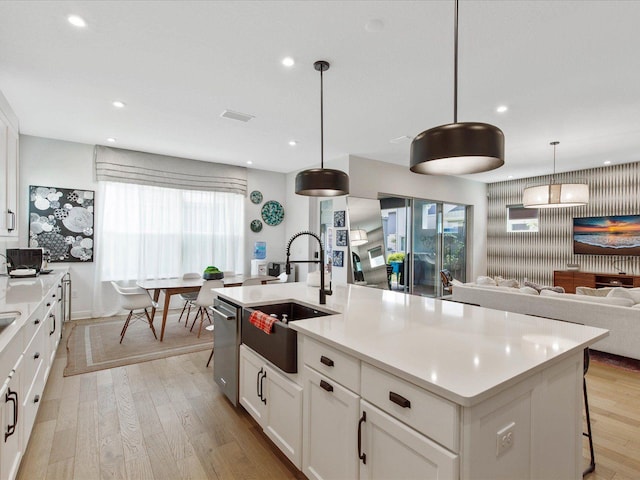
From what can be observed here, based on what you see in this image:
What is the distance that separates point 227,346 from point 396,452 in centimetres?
165

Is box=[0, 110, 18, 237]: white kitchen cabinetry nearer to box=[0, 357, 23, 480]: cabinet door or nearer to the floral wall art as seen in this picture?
the floral wall art

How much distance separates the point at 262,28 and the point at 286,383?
225 centimetres

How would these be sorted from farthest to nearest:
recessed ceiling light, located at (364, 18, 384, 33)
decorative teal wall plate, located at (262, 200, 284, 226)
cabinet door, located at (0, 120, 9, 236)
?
1. decorative teal wall plate, located at (262, 200, 284, 226)
2. cabinet door, located at (0, 120, 9, 236)
3. recessed ceiling light, located at (364, 18, 384, 33)

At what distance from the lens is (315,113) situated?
12.2 feet

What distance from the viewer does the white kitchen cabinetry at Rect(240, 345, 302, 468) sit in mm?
1733

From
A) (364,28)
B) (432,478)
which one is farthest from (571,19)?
(432,478)

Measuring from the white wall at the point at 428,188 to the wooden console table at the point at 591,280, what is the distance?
1632mm

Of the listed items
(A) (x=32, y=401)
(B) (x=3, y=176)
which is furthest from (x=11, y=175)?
(A) (x=32, y=401)

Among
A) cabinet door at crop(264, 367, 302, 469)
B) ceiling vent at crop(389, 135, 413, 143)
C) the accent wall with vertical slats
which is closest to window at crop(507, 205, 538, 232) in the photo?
the accent wall with vertical slats

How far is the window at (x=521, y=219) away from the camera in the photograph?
7137 mm

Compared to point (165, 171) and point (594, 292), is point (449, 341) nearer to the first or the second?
point (594, 292)

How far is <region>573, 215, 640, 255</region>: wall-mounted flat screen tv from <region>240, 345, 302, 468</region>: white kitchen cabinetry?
6.83m

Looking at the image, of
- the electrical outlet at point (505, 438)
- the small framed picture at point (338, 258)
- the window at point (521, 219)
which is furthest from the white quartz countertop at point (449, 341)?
the window at point (521, 219)

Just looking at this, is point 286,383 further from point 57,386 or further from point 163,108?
point 163,108
